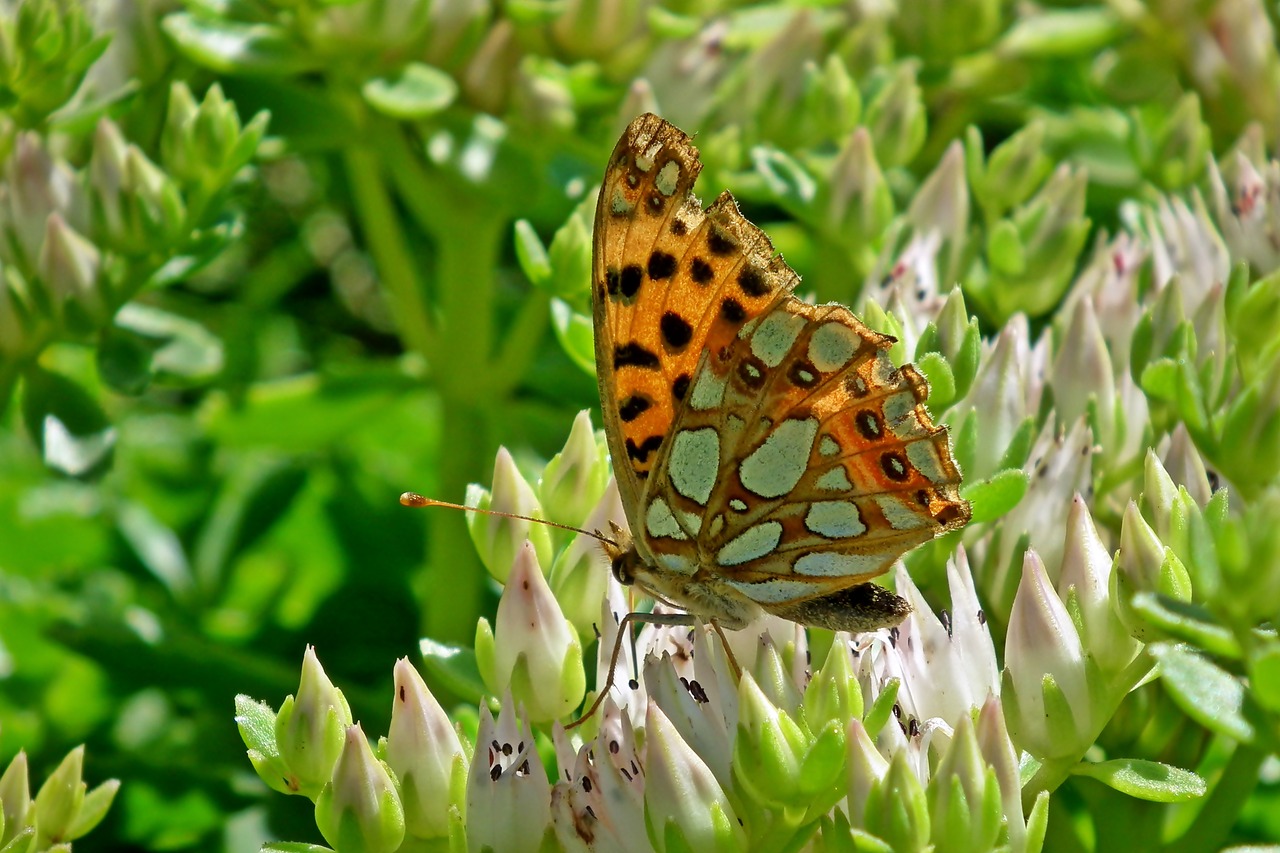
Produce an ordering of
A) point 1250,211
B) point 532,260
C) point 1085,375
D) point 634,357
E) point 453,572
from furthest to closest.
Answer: point 453,572 < point 1250,211 < point 532,260 < point 1085,375 < point 634,357

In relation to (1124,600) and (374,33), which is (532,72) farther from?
(1124,600)

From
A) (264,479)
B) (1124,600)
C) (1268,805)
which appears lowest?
(264,479)

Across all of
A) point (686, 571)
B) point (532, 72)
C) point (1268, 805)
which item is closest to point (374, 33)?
point (532, 72)

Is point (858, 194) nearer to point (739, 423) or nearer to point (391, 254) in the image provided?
point (739, 423)

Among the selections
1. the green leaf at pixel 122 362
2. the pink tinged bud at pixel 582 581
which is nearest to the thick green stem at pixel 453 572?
the green leaf at pixel 122 362

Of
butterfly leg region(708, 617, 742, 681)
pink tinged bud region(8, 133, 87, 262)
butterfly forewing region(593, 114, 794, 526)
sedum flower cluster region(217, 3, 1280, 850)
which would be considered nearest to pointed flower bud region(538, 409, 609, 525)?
sedum flower cluster region(217, 3, 1280, 850)

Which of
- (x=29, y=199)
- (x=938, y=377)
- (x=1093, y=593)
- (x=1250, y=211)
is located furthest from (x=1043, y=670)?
(x=29, y=199)
